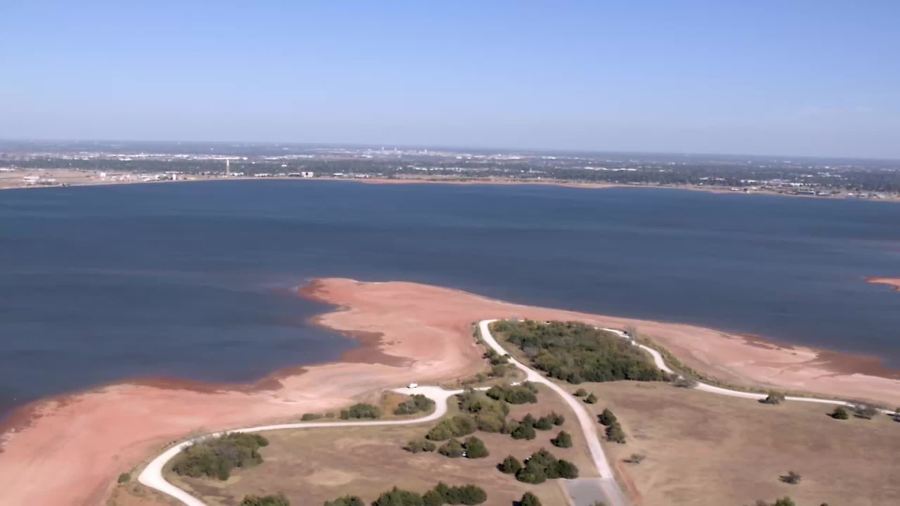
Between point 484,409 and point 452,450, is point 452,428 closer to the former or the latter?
point 452,450

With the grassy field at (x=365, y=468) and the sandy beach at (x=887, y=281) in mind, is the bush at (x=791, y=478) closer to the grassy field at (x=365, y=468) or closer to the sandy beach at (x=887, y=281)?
the grassy field at (x=365, y=468)

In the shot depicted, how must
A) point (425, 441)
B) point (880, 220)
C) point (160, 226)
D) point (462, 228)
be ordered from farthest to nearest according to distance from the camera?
point (880, 220) < point (462, 228) < point (160, 226) < point (425, 441)

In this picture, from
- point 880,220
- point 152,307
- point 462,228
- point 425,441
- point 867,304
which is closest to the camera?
point 425,441

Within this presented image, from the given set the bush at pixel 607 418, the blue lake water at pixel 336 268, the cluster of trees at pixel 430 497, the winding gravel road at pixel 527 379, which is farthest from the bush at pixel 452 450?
the blue lake water at pixel 336 268

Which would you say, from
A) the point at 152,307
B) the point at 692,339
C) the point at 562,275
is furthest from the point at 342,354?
the point at 562,275

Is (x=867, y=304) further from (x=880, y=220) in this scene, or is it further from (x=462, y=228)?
(x=880, y=220)

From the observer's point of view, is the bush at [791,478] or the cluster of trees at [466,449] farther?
the cluster of trees at [466,449]

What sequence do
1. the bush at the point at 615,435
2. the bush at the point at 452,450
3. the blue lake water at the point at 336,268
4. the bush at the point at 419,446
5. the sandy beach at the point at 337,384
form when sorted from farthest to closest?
the blue lake water at the point at 336,268
the bush at the point at 615,435
the sandy beach at the point at 337,384
the bush at the point at 419,446
the bush at the point at 452,450

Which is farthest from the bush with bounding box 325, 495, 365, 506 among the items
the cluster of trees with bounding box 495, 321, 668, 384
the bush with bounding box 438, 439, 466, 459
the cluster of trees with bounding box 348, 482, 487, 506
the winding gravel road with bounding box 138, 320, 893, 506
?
the cluster of trees with bounding box 495, 321, 668, 384
